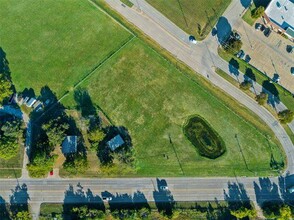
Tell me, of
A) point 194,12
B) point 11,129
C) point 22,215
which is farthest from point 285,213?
point 11,129

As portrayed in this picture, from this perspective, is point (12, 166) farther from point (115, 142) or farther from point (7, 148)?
point (115, 142)

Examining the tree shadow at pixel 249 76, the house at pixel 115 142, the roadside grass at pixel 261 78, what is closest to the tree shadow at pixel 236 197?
the roadside grass at pixel 261 78

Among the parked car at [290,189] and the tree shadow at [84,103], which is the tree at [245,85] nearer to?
the parked car at [290,189]

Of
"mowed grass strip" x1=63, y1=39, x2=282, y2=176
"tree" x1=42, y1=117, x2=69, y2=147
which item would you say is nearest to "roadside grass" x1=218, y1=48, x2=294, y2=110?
"mowed grass strip" x1=63, y1=39, x2=282, y2=176

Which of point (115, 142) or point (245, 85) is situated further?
point (245, 85)

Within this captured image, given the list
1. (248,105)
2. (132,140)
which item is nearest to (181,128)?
(132,140)

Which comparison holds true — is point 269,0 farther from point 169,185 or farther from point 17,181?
point 17,181
